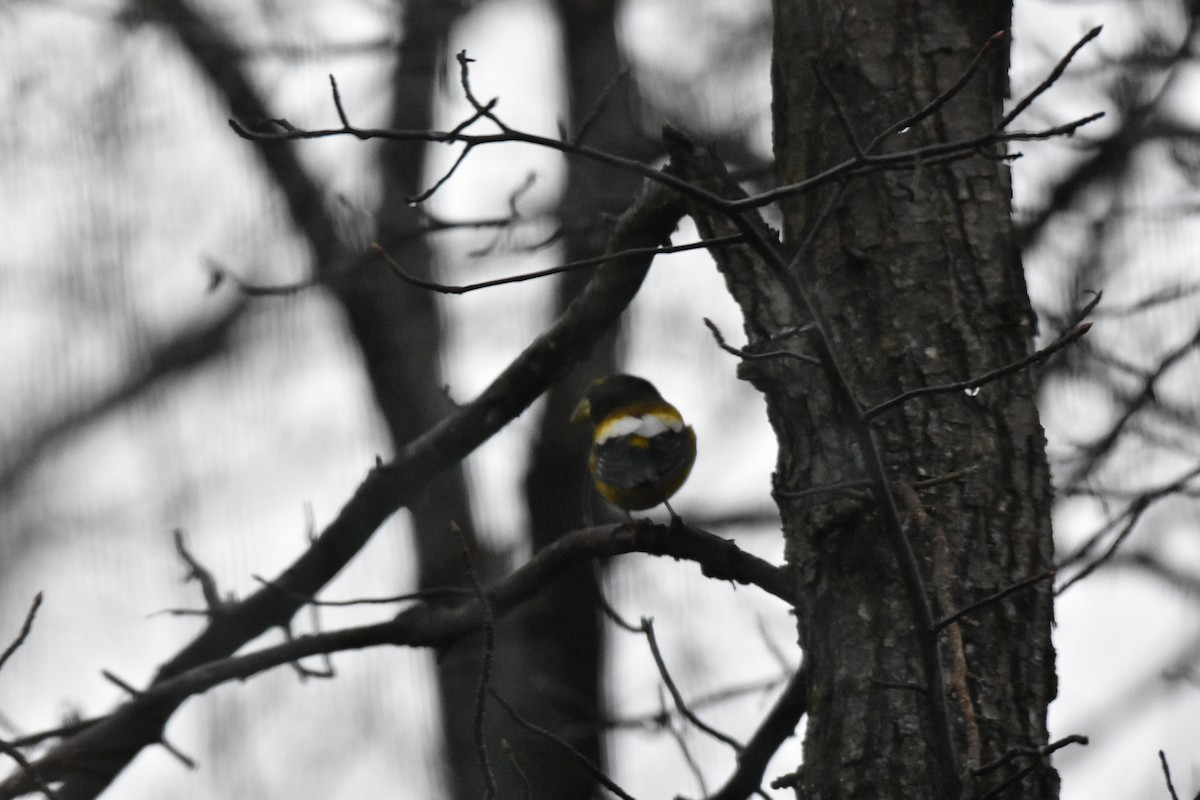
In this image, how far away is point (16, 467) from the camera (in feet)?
22.4

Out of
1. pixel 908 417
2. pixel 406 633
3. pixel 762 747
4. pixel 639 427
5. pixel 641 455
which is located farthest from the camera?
pixel 639 427

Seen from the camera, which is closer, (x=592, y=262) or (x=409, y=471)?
(x=592, y=262)

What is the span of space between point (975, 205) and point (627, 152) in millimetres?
3653

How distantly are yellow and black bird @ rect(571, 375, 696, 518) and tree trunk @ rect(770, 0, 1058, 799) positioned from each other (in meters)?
1.38

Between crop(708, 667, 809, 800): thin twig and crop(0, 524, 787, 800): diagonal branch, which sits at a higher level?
crop(0, 524, 787, 800): diagonal branch

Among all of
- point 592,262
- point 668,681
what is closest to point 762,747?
point 668,681

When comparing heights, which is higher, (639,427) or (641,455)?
(639,427)

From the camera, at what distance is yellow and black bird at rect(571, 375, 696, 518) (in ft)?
13.6

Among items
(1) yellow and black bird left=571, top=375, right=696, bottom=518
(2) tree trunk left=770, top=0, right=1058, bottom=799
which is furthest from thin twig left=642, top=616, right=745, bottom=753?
(1) yellow and black bird left=571, top=375, right=696, bottom=518

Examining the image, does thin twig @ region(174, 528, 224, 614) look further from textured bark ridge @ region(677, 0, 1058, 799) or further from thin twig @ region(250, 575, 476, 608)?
textured bark ridge @ region(677, 0, 1058, 799)

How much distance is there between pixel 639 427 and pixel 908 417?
6.04ft

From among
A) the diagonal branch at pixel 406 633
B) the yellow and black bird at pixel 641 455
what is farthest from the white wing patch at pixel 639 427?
the diagonal branch at pixel 406 633

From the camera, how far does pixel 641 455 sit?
419cm

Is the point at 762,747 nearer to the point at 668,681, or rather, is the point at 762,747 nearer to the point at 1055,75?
the point at 668,681
